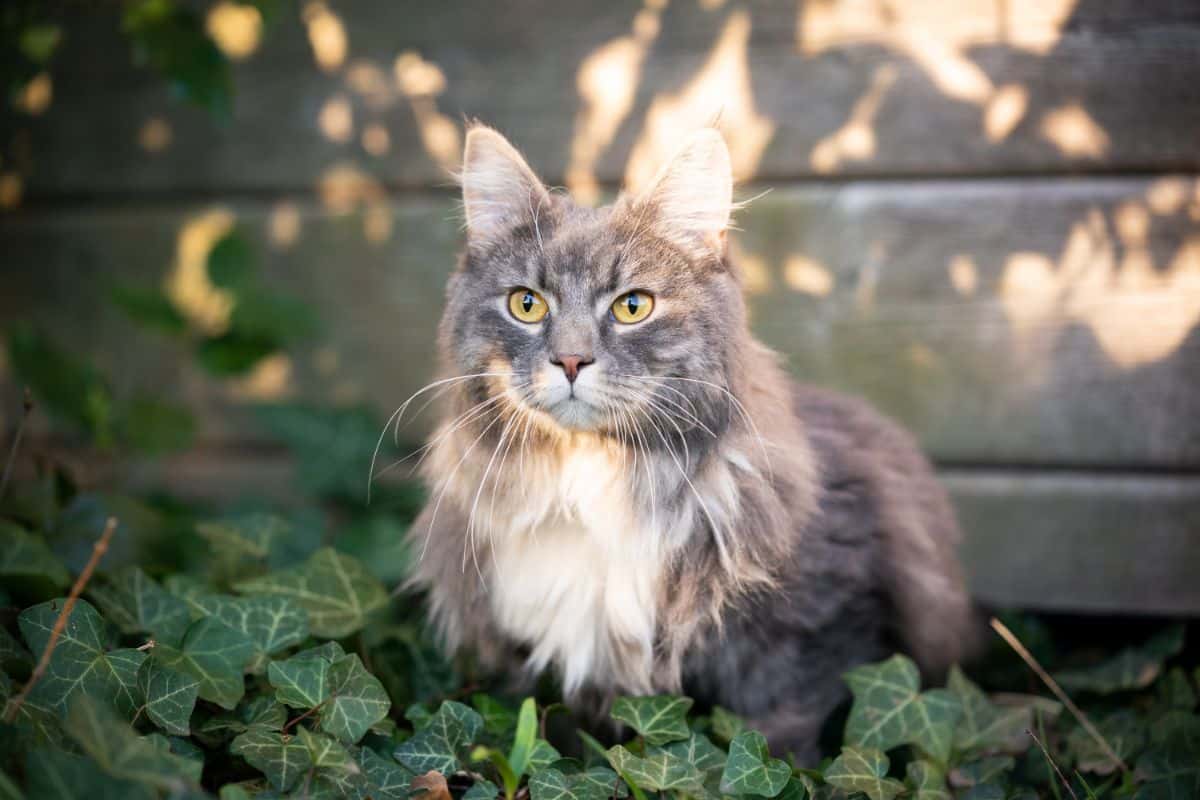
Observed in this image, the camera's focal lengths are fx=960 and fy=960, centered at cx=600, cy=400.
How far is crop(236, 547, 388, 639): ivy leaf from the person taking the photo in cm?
201

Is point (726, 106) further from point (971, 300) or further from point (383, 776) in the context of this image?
point (383, 776)

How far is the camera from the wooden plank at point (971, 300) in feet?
8.34

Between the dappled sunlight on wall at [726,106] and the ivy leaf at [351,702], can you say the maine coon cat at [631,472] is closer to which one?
the ivy leaf at [351,702]

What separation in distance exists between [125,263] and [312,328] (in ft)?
2.56

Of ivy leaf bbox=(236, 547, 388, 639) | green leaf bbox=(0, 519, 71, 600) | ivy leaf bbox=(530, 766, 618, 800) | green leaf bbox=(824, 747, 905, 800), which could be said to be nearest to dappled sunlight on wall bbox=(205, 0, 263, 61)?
green leaf bbox=(0, 519, 71, 600)

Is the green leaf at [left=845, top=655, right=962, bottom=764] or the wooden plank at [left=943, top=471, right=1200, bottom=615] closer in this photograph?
the green leaf at [left=845, top=655, right=962, bottom=764]

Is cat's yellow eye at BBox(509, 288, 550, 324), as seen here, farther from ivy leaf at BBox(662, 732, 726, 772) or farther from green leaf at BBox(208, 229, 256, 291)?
green leaf at BBox(208, 229, 256, 291)

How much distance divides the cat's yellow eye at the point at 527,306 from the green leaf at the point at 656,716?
0.73m

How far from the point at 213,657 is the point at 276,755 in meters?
0.28

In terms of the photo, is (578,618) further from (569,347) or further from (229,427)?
(229,427)

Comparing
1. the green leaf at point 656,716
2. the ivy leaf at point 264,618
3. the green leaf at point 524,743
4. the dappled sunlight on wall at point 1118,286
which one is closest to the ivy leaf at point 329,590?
the ivy leaf at point 264,618

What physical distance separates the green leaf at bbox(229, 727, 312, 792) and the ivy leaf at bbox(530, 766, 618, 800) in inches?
12.6

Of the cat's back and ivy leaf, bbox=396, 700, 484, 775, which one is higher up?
the cat's back

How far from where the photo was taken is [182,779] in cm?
130
